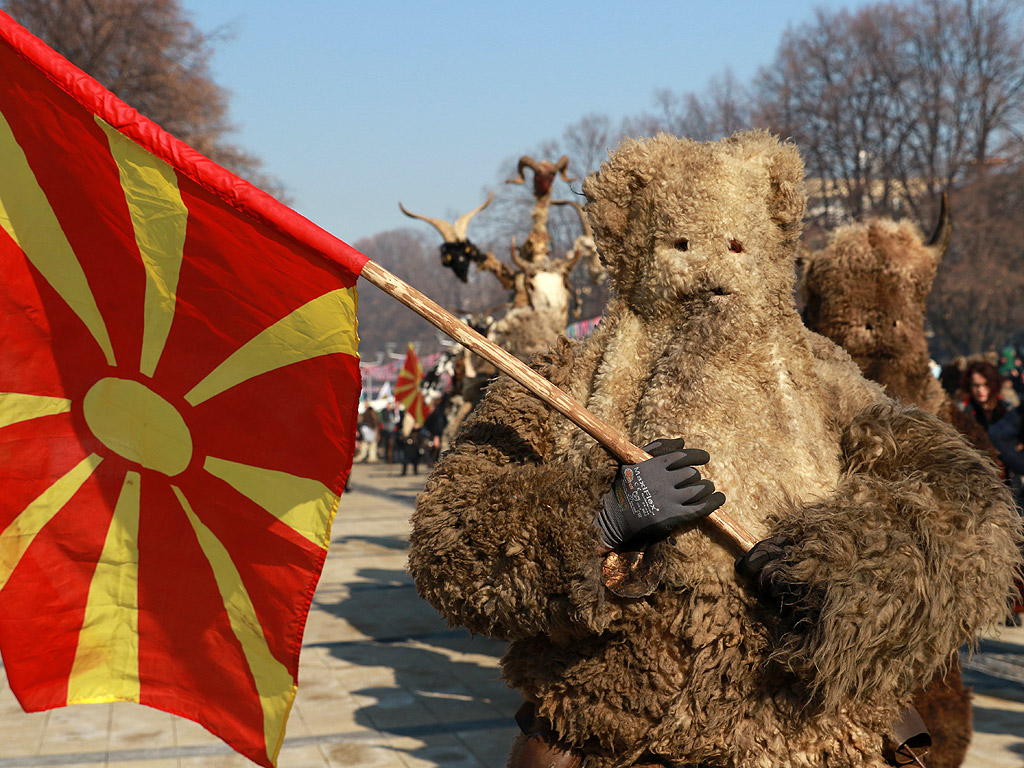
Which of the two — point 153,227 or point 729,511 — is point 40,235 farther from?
point 729,511

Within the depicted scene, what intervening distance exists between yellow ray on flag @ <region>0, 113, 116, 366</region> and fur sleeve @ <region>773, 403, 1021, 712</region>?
1.81 m

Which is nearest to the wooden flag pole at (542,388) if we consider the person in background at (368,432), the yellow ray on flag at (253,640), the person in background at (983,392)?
the yellow ray on flag at (253,640)

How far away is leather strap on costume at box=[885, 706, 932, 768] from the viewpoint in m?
2.10

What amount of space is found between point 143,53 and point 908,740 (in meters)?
18.1

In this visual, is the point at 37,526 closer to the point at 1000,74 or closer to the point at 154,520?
the point at 154,520

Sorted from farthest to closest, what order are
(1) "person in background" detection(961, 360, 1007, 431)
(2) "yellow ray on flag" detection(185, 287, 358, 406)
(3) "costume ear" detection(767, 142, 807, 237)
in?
(1) "person in background" detection(961, 360, 1007, 431) → (3) "costume ear" detection(767, 142, 807, 237) → (2) "yellow ray on flag" detection(185, 287, 358, 406)

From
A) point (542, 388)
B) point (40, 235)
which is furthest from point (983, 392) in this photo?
point (40, 235)

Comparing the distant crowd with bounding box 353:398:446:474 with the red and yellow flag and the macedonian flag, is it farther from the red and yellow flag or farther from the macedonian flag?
the macedonian flag

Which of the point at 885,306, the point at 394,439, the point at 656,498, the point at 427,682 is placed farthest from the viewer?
the point at 394,439

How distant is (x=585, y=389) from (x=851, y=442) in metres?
0.62

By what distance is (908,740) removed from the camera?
212cm

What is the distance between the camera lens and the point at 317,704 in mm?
5383

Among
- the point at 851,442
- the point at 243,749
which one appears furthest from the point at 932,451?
the point at 243,749

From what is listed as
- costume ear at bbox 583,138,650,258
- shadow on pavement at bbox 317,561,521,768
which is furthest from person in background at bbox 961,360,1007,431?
costume ear at bbox 583,138,650,258
